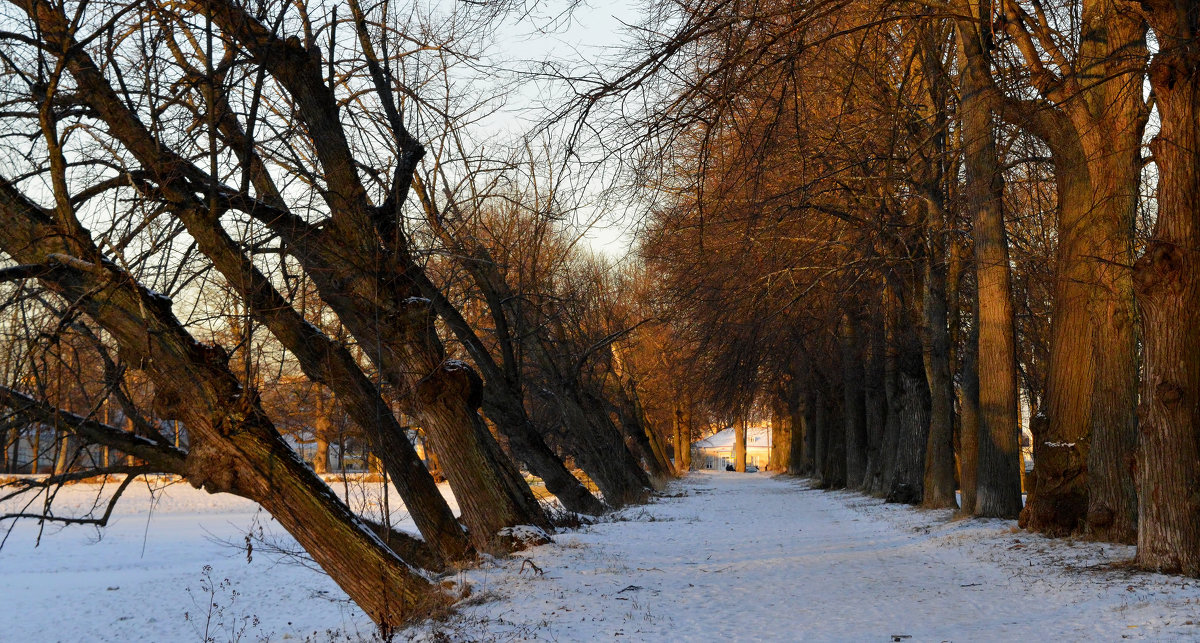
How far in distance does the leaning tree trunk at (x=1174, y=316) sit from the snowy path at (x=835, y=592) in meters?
0.67

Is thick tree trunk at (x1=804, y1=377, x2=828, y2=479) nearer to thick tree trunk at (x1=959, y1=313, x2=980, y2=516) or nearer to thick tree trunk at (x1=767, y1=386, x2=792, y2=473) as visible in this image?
thick tree trunk at (x1=767, y1=386, x2=792, y2=473)

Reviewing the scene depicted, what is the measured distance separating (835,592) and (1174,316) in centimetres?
404

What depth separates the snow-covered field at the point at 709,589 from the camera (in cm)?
729

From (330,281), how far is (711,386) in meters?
16.7

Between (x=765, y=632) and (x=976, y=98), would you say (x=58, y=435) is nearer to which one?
(x=765, y=632)

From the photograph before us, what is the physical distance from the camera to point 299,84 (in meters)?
8.67

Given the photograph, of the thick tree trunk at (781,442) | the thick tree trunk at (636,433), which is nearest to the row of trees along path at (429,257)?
the thick tree trunk at (636,433)

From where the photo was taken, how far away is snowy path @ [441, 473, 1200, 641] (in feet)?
23.4

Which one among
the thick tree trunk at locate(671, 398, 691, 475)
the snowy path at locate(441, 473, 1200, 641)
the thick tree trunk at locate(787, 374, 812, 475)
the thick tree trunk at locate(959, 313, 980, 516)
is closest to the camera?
the snowy path at locate(441, 473, 1200, 641)

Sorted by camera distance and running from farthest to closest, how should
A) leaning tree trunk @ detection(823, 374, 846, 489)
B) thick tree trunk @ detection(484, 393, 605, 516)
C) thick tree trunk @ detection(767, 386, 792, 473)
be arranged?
1. thick tree trunk @ detection(767, 386, 792, 473)
2. leaning tree trunk @ detection(823, 374, 846, 489)
3. thick tree trunk @ detection(484, 393, 605, 516)

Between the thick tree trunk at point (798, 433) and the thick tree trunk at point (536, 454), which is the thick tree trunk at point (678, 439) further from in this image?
the thick tree trunk at point (536, 454)

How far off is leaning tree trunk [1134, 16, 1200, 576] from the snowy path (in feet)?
2.20

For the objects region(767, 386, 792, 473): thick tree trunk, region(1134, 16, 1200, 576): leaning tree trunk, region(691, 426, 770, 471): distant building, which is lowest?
region(691, 426, 770, 471): distant building

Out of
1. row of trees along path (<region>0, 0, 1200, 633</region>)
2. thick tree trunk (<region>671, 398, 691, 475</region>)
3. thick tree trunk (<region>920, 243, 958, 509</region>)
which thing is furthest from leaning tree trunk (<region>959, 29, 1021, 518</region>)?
thick tree trunk (<region>671, 398, 691, 475</region>)
